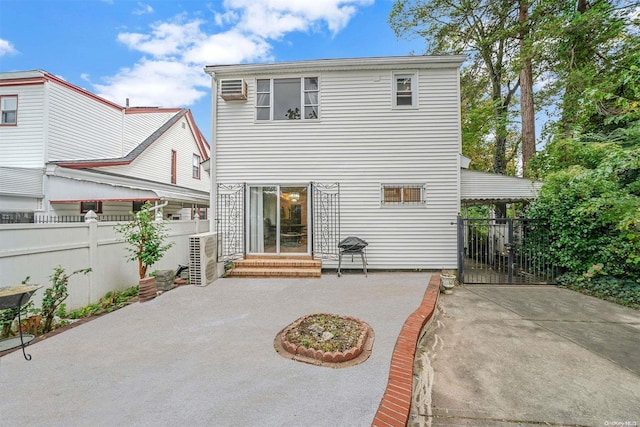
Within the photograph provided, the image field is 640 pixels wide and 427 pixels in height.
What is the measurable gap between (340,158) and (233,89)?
3.64 meters

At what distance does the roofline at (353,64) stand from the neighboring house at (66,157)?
4.50m

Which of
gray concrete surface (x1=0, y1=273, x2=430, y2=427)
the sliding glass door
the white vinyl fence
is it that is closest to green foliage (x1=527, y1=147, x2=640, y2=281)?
gray concrete surface (x1=0, y1=273, x2=430, y2=427)

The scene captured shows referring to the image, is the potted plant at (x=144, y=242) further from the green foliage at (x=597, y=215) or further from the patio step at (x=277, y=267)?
the green foliage at (x=597, y=215)

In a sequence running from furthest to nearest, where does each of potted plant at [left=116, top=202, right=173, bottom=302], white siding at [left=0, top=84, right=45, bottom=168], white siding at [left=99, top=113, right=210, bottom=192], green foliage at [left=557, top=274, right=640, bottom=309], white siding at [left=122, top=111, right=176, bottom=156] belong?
white siding at [left=122, top=111, right=176, bottom=156], white siding at [left=99, top=113, right=210, bottom=192], white siding at [left=0, top=84, right=45, bottom=168], green foliage at [left=557, top=274, right=640, bottom=309], potted plant at [left=116, top=202, right=173, bottom=302]

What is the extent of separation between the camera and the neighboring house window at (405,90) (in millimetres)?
7426

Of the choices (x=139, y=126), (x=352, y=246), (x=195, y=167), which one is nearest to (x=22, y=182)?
(x=139, y=126)

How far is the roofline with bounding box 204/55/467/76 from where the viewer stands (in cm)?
723

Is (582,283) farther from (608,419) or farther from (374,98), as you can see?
(374,98)

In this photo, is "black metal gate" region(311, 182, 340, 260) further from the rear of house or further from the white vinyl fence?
the white vinyl fence

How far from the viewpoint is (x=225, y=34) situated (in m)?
11.0

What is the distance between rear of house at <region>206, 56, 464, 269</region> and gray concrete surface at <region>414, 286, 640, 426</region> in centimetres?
301

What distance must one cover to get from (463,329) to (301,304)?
2.60 meters

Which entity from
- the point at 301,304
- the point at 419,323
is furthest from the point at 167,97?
the point at 419,323

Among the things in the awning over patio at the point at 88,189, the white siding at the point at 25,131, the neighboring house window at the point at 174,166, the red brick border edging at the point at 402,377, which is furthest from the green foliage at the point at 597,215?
the white siding at the point at 25,131
